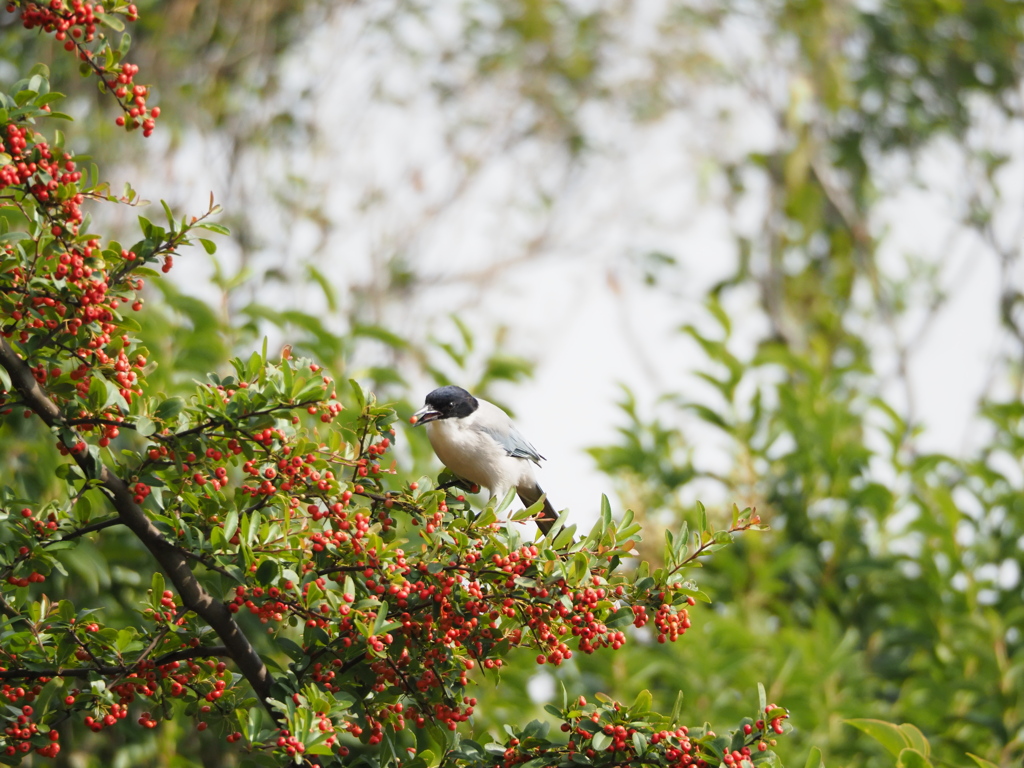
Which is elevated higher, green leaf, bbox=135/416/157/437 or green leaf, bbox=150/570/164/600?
green leaf, bbox=135/416/157/437

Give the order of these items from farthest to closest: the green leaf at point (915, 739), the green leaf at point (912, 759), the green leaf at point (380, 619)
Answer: the green leaf at point (915, 739) < the green leaf at point (912, 759) < the green leaf at point (380, 619)

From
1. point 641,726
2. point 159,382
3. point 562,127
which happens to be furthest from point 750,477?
point 562,127

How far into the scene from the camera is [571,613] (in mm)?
2074

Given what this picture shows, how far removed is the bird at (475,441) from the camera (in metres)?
2.70

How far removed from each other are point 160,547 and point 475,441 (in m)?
0.89

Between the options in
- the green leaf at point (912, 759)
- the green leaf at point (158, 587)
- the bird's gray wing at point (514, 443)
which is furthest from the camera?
the bird's gray wing at point (514, 443)

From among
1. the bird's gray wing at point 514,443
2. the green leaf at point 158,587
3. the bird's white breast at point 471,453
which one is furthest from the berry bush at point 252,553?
the bird's gray wing at point 514,443

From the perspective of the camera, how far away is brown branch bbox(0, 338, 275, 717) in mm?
2012

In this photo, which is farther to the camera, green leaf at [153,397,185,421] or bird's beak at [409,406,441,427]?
bird's beak at [409,406,441,427]

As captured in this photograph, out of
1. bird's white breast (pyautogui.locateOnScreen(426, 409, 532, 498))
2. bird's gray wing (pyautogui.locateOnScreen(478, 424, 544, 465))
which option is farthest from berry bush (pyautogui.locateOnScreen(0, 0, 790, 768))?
bird's gray wing (pyautogui.locateOnScreen(478, 424, 544, 465))

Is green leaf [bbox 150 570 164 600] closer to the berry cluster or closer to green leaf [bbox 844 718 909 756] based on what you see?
the berry cluster

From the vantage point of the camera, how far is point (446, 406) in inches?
109

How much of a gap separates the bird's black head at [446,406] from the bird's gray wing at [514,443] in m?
0.07

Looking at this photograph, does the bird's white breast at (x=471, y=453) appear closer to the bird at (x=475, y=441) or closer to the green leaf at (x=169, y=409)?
the bird at (x=475, y=441)
